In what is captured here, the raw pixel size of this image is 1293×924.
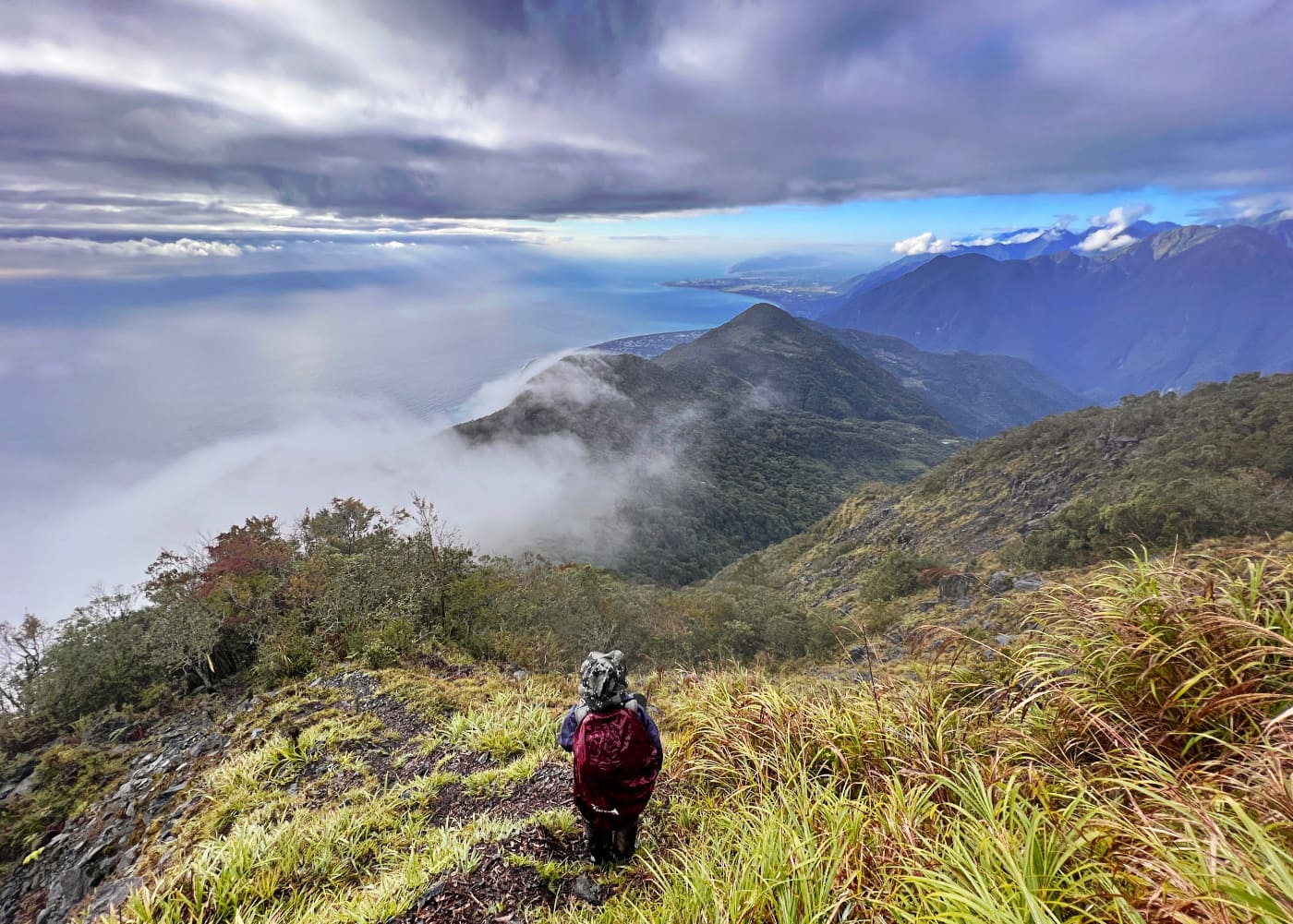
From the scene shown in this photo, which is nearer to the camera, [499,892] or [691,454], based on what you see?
[499,892]

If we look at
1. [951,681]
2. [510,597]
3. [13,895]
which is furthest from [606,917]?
[510,597]

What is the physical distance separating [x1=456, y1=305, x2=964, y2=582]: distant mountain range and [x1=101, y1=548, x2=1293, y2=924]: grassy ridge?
89.3 metres

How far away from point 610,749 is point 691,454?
145464mm

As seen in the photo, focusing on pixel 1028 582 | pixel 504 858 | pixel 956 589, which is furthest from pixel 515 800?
pixel 956 589

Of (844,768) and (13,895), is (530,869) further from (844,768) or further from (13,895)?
(13,895)

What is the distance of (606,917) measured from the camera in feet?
11.1

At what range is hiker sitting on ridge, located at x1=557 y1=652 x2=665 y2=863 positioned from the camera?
3.75 m

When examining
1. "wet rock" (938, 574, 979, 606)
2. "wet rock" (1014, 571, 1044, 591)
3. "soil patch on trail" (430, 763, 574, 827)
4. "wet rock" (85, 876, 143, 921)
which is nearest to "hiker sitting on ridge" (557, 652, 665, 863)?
"soil patch on trail" (430, 763, 574, 827)

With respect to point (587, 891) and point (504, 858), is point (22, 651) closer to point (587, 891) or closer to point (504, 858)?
point (504, 858)

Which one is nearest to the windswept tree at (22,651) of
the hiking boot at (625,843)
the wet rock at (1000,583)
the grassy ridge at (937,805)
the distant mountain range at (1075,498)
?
the grassy ridge at (937,805)

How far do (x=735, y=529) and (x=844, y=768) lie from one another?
11379 centimetres

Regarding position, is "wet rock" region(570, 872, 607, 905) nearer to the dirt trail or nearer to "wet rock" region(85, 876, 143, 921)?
the dirt trail

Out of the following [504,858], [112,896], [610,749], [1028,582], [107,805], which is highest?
[610,749]

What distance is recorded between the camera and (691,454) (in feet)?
488
